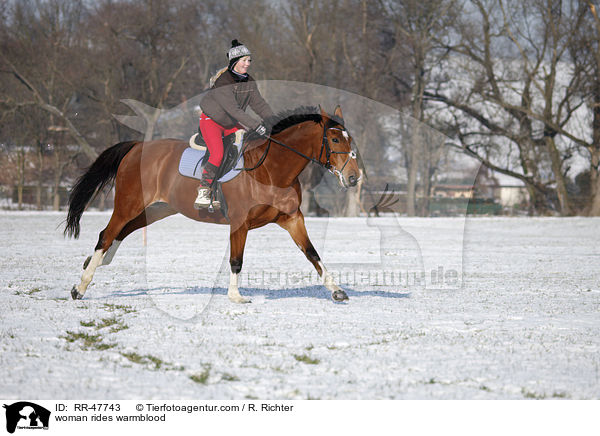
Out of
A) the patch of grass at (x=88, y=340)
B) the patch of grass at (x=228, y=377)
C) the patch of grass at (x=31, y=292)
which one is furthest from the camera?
the patch of grass at (x=31, y=292)

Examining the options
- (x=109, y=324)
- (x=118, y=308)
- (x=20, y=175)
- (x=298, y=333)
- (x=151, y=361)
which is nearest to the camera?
(x=151, y=361)

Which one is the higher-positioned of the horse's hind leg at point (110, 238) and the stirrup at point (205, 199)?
the stirrup at point (205, 199)

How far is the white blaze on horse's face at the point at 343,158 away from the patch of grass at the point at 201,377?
311 cm

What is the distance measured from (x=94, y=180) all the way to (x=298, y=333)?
4.35 meters

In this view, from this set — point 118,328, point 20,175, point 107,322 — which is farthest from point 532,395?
point 20,175

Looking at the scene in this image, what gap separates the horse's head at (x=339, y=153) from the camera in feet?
23.0

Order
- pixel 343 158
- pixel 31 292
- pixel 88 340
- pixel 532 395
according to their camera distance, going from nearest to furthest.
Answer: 1. pixel 532 395
2. pixel 88 340
3. pixel 343 158
4. pixel 31 292

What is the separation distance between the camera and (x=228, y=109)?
7.24 meters

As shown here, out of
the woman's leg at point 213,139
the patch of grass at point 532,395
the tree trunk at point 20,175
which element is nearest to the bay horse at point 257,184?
the woman's leg at point 213,139

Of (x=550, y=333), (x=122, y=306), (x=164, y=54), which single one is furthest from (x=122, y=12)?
(x=550, y=333)

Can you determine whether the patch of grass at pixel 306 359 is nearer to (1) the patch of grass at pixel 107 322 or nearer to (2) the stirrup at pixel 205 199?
(1) the patch of grass at pixel 107 322

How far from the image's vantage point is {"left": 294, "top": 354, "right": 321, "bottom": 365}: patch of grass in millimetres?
4793

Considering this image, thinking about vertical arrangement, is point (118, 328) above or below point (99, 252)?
below

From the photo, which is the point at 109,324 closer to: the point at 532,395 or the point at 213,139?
the point at 213,139
